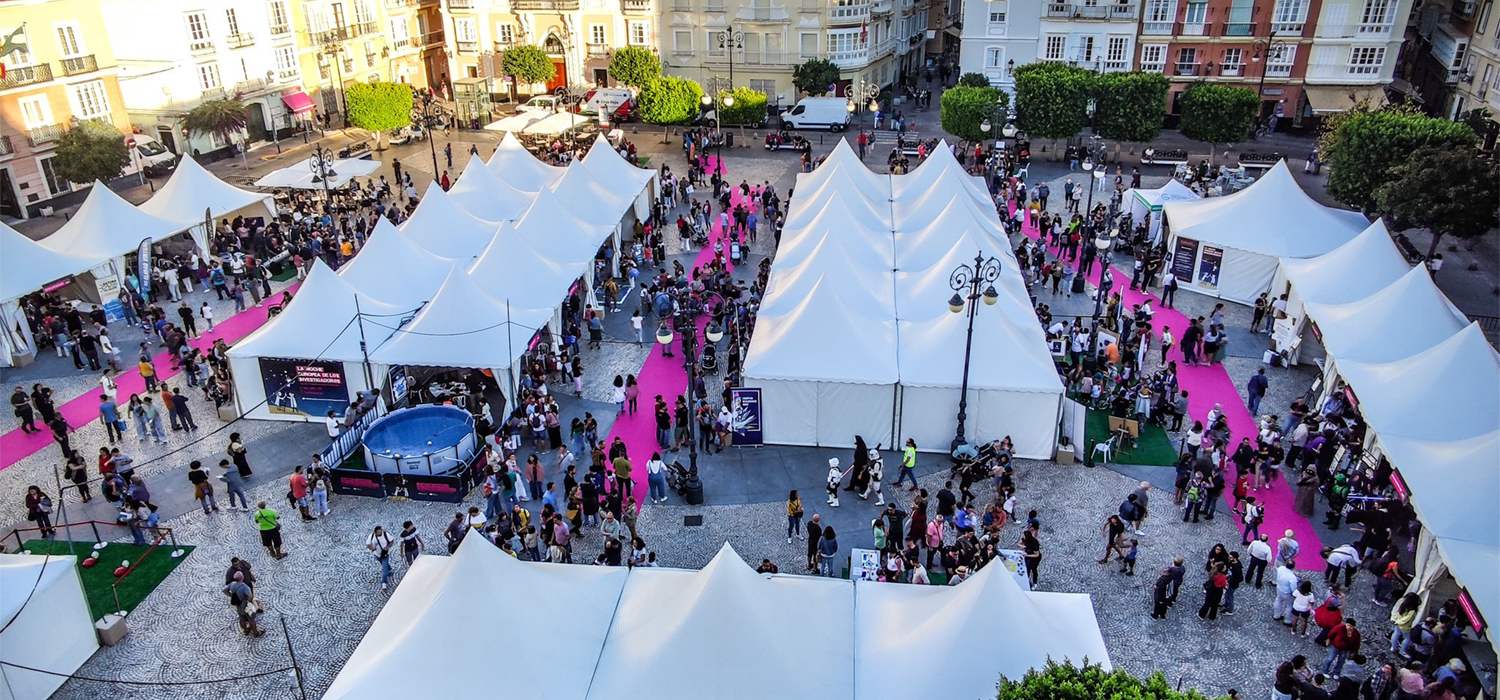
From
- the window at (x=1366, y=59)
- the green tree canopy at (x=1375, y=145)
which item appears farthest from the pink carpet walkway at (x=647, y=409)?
the window at (x=1366, y=59)

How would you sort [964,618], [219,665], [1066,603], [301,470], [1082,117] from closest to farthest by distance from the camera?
[964,618] → [1066,603] → [219,665] → [301,470] → [1082,117]

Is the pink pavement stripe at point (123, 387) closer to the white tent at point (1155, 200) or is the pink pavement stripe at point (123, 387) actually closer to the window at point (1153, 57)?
the white tent at point (1155, 200)

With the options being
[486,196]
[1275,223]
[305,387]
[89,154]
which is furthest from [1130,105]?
[89,154]

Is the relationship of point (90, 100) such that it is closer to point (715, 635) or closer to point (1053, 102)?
point (1053, 102)

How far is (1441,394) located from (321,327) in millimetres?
20696

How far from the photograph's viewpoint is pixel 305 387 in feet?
64.8

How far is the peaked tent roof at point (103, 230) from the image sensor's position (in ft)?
83.0

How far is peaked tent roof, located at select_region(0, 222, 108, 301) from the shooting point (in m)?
22.6

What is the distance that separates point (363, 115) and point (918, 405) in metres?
30.4

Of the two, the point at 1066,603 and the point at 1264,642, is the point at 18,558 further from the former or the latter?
the point at 1264,642

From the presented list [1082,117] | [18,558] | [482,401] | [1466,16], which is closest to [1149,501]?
[482,401]

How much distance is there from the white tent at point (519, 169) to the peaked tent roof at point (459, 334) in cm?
1038

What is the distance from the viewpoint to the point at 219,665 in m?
13.6

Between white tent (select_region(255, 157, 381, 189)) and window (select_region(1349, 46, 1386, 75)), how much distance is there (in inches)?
1566
